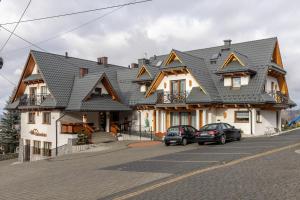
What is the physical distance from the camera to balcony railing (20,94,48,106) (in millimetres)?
33031

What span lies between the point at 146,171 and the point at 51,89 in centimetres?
1979

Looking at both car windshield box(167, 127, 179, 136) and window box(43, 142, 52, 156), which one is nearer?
car windshield box(167, 127, 179, 136)

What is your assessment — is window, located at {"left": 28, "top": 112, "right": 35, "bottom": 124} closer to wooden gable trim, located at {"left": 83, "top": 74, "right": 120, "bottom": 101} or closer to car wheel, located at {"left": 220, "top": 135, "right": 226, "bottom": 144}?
wooden gable trim, located at {"left": 83, "top": 74, "right": 120, "bottom": 101}

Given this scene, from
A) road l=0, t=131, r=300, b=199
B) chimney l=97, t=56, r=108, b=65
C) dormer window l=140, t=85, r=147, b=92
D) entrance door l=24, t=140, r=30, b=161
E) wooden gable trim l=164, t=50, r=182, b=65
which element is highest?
chimney l=97, t=56, r=108, b=65

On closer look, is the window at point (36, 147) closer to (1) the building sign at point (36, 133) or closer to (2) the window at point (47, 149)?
(1) the building sign at point (36, 133)

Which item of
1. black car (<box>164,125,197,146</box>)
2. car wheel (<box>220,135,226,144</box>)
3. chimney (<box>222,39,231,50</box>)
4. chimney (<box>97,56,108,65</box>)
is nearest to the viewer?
car wheel (<box>220,135,226,144</box>)

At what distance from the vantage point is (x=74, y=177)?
43.7ft

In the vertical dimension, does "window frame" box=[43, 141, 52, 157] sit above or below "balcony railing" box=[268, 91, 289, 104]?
below

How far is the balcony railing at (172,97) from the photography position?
30.8 meters

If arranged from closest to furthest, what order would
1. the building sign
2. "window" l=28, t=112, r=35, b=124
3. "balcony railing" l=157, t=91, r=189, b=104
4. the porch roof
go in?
the porch roof → "balcony railing" l=157, t=91, r=189, b=104 → the building sign → "window" l=28, t=112, r=35, b=124

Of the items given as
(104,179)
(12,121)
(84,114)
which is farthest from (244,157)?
(12,121)

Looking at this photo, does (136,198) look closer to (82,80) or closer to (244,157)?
(244,157)

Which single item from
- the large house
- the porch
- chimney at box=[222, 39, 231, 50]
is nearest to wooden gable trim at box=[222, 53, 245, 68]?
the large house

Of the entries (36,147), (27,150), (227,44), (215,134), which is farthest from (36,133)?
(227,44)
